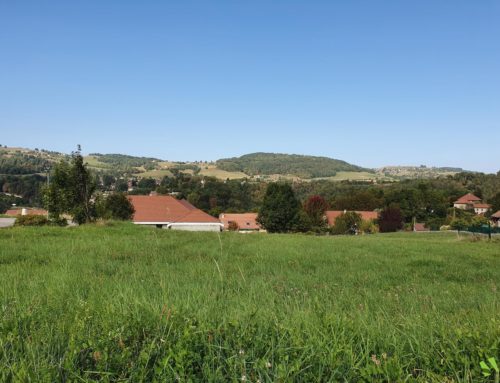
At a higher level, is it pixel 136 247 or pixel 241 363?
pixel 241 363

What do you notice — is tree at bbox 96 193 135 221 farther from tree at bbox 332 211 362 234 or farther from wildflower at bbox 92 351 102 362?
tree at bbox 332 211 362 234

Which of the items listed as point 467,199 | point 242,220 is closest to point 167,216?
point 242,220

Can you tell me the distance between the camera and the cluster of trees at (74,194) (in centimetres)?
2489

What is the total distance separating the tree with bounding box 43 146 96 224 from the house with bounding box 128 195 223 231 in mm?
14176

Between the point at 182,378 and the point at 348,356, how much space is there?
2.92 feet

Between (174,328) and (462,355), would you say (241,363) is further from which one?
(462,355)

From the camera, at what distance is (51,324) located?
2.87 metres

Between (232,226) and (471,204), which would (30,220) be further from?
(471,204)

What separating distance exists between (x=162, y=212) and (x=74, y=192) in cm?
1813

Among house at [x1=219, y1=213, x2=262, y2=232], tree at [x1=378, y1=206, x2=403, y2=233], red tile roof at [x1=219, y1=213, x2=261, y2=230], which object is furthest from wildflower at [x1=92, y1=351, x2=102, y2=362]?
tree at [x1=378, y1=206, x2=403, y2=233]

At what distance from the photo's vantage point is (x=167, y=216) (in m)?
42.9

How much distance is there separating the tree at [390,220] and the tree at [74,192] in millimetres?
54632

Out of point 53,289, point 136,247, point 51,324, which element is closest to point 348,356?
point 51,324

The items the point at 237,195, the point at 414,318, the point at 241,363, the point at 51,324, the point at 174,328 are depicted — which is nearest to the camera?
the point at 241,363
